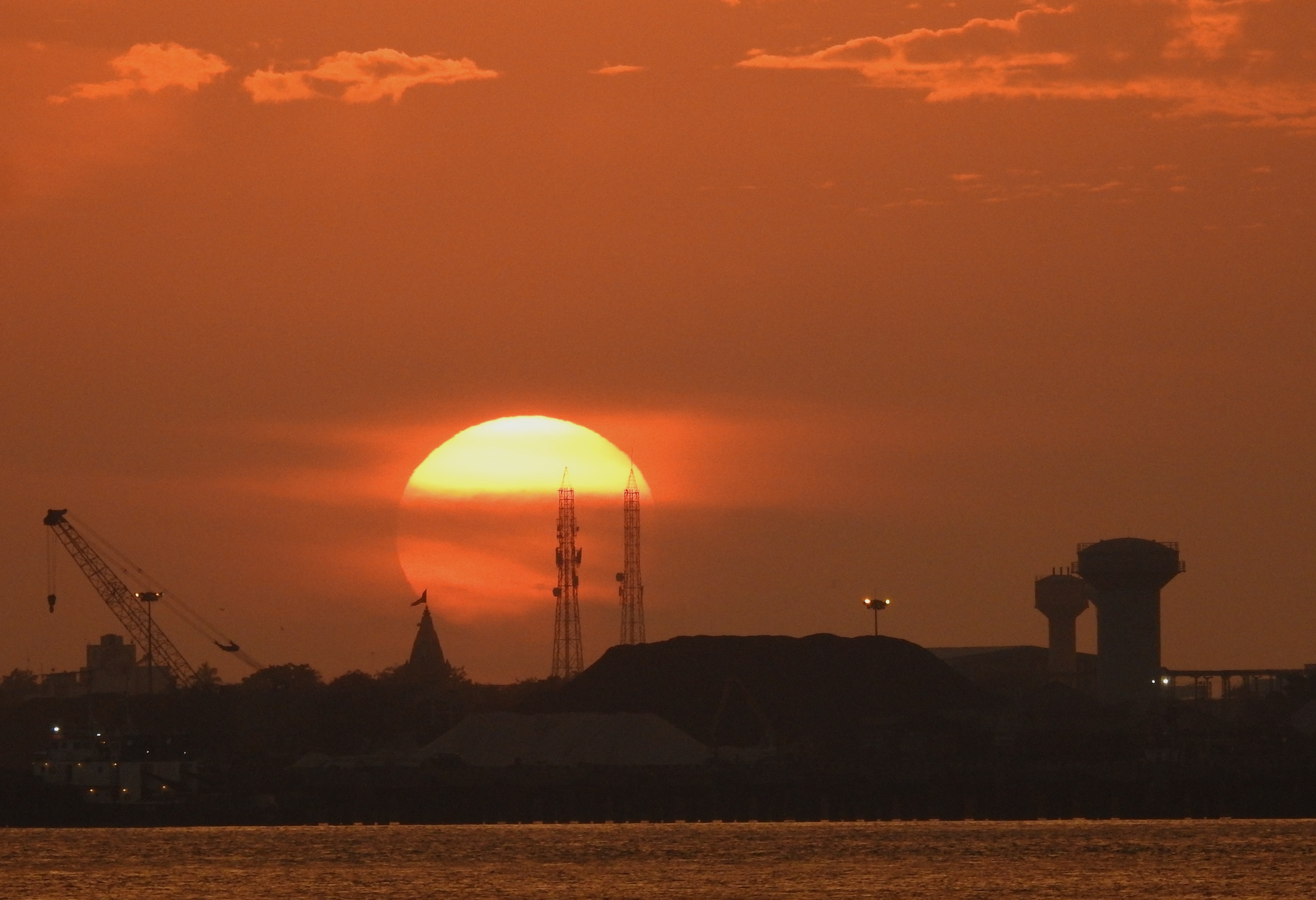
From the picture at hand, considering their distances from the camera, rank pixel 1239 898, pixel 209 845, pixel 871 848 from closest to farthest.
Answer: pixel 1239 898
pixel 871 848
pixel 209 845

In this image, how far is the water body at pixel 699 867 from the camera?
14512cm

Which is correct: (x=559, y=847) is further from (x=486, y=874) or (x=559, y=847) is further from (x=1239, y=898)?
(x=1239, y=898)

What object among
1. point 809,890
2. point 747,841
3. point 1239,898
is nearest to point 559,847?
point 747,841

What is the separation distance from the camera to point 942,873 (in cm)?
15750

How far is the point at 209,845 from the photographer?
19688cm

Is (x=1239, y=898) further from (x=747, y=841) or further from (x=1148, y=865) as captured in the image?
(x=747, y=841)

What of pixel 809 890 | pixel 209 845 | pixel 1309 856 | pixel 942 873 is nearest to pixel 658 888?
pixel 809 890

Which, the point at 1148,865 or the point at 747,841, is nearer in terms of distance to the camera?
the point at 1148,865

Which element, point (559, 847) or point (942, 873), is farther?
point (559, 847)

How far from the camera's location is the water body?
476ft

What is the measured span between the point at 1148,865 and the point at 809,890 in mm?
27779

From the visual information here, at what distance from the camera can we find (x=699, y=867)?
163m

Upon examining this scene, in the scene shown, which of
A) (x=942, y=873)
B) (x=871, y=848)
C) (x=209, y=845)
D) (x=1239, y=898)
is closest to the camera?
(x=1239, y=898)

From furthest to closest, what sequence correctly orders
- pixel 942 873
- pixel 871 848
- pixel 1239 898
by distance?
pixel 871 848, pixel 942 873, pixel 1239 898
